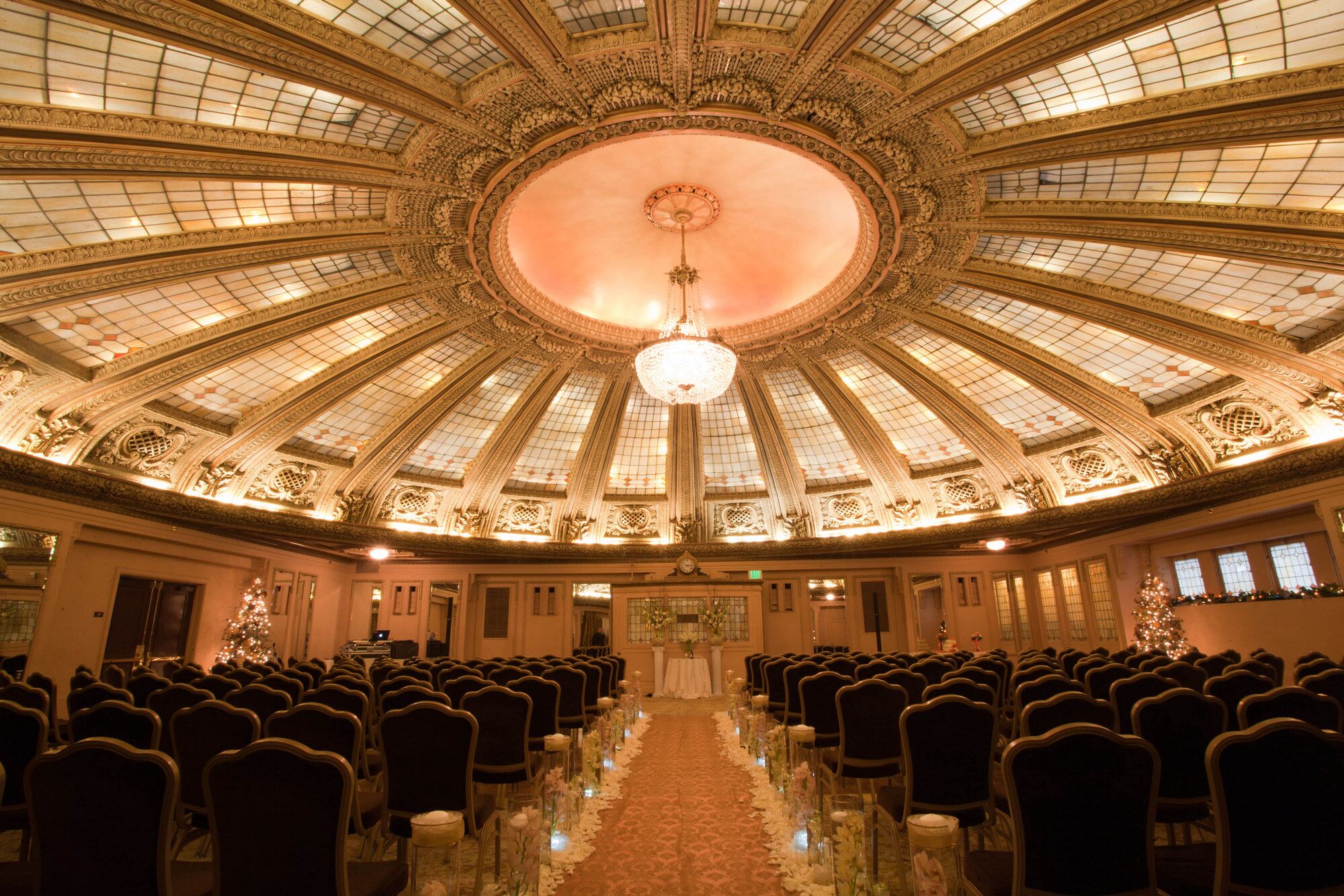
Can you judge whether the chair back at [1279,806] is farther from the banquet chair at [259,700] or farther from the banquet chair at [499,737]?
the banquet chair at [259,700]

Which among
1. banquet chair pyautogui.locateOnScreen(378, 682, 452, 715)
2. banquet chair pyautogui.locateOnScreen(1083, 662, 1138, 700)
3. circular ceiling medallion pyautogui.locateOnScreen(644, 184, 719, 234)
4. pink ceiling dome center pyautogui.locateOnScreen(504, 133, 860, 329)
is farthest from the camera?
circular ceiling medallion pyautogui.locateOnScreen(644, 184, 719, 234)

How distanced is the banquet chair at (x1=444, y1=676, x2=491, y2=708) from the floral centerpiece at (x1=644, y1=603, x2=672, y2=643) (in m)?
12.4

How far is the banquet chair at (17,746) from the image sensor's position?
14.6ft

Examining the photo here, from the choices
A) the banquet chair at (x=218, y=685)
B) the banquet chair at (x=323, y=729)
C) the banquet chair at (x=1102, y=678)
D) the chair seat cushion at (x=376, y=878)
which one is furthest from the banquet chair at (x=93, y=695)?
the banquet chair at (x=1102, y=678)

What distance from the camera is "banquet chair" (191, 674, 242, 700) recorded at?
23.0 feet

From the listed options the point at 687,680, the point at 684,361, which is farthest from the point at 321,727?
the point at 687,680

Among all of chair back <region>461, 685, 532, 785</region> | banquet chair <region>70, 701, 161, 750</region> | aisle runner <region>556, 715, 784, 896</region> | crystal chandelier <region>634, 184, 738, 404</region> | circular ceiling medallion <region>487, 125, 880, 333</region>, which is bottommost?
aisle runner <region>556, 715, 784, 896</region>

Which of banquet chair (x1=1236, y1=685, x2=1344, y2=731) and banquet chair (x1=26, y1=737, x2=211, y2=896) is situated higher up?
banquet chair (x1=1236, y1=685, x2=1344, y2=731)

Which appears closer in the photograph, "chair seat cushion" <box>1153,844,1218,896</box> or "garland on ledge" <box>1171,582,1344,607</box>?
"chair seat cushion" <box>1153,844,1218,896</box>

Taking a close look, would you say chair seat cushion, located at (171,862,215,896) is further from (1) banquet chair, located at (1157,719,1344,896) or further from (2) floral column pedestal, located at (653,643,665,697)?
(2) floral column pedestal, located at (653,643,665,697)

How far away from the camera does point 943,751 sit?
445 cm

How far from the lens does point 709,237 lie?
15.1 metres

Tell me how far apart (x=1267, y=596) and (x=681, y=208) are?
1447cm

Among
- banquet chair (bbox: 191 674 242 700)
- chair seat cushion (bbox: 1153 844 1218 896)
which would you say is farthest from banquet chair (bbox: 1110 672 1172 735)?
banquet chair (bbox: 191 674 242 700)
